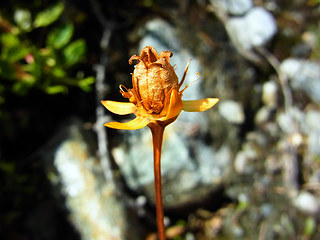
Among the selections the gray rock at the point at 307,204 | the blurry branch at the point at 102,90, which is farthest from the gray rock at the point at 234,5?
the gray rock at the point at 307,204

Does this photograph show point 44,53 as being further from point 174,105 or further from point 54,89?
point 174,105

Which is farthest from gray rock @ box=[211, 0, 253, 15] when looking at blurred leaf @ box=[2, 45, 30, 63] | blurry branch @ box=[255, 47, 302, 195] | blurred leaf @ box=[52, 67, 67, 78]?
blurred leaf @ box=[2, 45, 30, 63]

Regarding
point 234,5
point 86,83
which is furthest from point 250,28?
point 86,83

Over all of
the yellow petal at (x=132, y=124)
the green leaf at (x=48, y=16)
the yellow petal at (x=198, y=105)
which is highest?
the green leaf at (x=48, y=16)

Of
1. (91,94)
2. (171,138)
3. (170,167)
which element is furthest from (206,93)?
(91,94)

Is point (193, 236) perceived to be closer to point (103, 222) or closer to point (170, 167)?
point (170, 167)

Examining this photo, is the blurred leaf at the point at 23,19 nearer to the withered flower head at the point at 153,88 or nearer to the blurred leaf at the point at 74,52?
the blurred leaf at the point at 74,52

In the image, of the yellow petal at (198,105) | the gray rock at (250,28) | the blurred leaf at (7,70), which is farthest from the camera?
the gray rock at (250,28)
